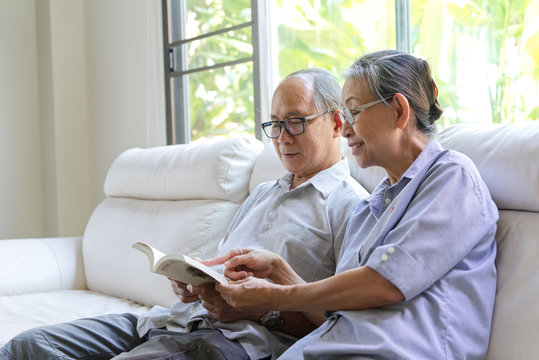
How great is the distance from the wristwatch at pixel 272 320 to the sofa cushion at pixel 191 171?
814 millimetres

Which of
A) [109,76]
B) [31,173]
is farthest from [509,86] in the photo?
[31,173]

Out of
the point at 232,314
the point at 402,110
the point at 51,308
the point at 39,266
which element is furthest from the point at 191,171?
the point at 402,110

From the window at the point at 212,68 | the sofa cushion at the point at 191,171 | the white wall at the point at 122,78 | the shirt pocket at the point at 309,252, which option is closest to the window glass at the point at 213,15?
the window at the point at 212,68

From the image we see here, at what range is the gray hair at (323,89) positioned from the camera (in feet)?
5.82

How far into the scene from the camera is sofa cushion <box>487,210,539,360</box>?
1204 mm

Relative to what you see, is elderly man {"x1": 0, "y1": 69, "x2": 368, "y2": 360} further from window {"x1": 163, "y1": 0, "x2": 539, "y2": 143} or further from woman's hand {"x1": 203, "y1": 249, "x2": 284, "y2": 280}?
window {"x1": 163, "y1": 0, "x2": 539, "y2": 143}

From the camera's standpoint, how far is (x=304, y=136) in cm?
174

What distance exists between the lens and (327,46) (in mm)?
2805

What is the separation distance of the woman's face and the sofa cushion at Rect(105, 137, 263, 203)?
93cm

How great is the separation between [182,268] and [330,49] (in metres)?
1.70

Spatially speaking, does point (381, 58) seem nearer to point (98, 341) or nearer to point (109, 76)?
point (98, 341)

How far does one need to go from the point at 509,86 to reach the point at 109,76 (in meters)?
2.42

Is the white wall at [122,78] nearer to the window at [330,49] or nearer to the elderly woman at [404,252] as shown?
the window at [330,49]

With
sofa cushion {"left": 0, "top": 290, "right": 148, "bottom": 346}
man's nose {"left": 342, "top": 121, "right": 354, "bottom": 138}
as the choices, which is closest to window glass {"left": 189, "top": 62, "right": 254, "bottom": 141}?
sofa cushion {"left": 0, "top": 290, "right": 148, "bottom": 346}
